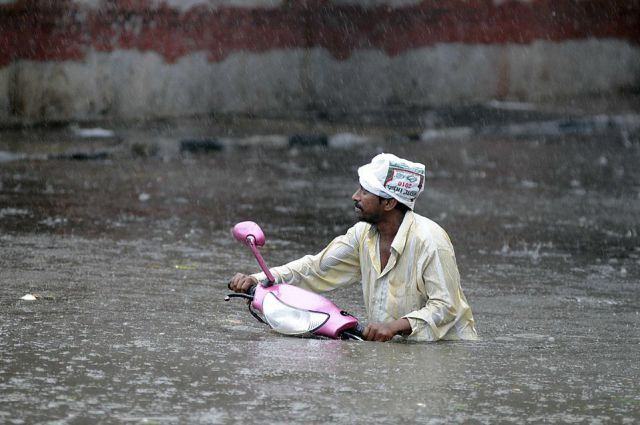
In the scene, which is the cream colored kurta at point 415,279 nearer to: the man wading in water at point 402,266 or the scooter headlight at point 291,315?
the man wading in water at point 402,266

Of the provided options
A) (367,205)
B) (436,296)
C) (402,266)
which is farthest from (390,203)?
(436,296)

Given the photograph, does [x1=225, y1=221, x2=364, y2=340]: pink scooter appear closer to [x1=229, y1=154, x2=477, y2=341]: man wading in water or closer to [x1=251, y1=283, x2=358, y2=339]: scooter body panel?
[x1=251, y1=283, x2=358, y2=339]: scooter body panel

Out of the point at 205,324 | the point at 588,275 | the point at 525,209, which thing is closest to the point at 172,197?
the point at 525,209

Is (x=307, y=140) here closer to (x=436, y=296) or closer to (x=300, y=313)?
(x=300, y=313)

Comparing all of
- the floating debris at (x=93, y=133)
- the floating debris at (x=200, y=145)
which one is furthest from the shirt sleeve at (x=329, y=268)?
the floating debris at (x=93, y=133)

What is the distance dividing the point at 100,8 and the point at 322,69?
3.53m

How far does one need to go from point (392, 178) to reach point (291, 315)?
841mm

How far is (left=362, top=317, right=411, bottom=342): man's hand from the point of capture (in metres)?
6.37

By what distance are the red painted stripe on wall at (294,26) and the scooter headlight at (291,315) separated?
1091cm

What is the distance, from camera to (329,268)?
688 centimetres

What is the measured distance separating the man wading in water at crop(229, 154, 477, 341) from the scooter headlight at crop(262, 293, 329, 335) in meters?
0.17

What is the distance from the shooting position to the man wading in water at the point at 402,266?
6406 mm

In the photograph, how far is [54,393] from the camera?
5195mm

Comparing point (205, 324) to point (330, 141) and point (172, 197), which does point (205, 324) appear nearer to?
point (172, 197)
